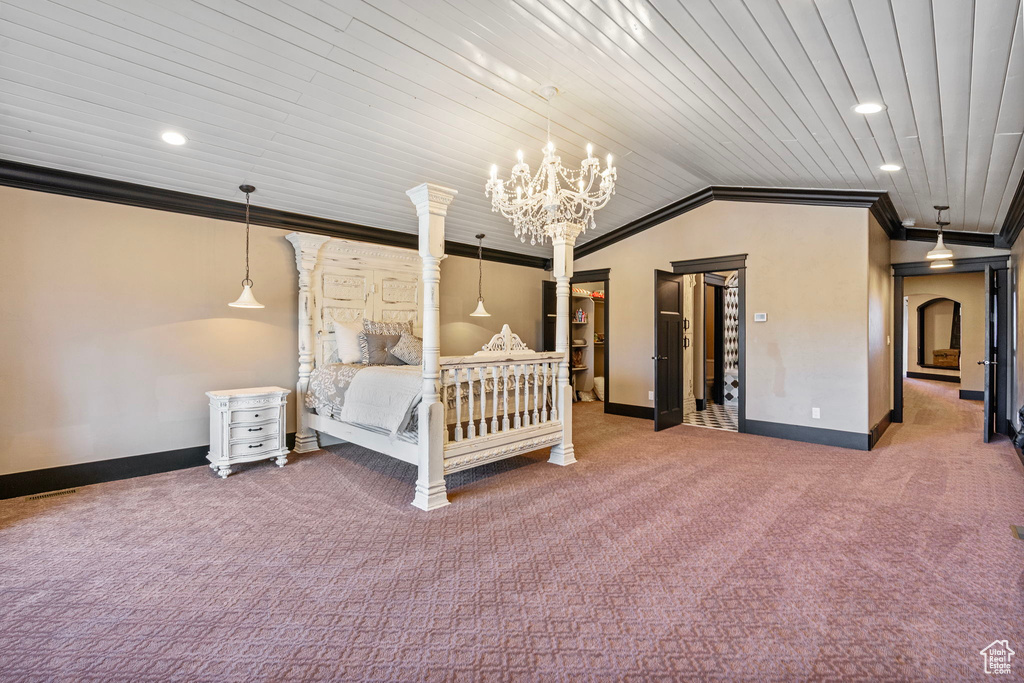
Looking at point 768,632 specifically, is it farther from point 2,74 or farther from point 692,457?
point 2,74

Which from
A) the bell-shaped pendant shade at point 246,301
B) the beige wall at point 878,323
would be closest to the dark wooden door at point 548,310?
the beige wall at point 878,323

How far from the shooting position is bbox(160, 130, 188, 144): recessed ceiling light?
3408mm

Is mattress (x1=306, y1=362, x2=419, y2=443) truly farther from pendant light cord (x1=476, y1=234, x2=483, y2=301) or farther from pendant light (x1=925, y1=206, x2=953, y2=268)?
pendant light (x1=925, y1=206, x2=953, y2=268)

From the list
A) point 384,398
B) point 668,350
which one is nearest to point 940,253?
point 668,350

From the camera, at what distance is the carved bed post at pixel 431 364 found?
3361 mm

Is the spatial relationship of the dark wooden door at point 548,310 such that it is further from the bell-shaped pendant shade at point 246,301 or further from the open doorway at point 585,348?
the bell-shaped pendant shade at point 246,301

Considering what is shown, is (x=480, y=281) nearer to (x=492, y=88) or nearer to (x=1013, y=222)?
(x=492, y=88)

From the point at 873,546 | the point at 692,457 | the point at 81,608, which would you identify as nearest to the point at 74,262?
the point at 81,608

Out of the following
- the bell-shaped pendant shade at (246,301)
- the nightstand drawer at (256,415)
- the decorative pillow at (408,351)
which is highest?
the bell-shaped pendant shade at (246,301)

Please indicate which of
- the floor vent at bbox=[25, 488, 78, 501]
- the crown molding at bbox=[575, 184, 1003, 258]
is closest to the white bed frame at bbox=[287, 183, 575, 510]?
the floor vent at bbox=[25, 488, 78, 501]

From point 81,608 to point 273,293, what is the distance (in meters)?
3.16

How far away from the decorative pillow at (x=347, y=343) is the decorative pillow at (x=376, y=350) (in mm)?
53

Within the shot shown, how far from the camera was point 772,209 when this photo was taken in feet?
18.0

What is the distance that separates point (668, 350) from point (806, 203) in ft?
7.24
